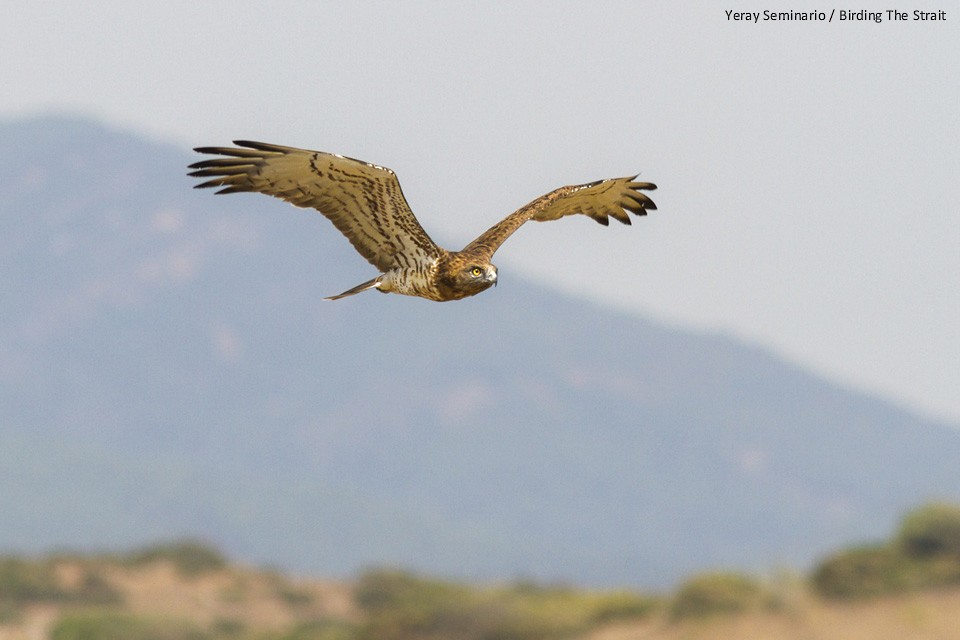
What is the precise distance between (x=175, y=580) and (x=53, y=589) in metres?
3.89

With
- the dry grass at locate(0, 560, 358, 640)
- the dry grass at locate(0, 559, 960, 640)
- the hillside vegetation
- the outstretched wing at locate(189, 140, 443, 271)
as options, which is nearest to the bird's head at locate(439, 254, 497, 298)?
the outstretched wing at locate(189, 140, 443, 271)

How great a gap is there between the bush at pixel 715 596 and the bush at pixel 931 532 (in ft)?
13.2

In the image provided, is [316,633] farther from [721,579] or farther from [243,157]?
[243,157]

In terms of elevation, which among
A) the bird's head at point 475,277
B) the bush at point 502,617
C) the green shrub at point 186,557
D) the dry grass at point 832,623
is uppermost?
the green shrub at point 186,557

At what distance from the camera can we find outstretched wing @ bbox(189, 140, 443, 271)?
12.5 m

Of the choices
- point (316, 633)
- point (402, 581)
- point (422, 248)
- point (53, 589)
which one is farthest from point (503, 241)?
point (53, 589)

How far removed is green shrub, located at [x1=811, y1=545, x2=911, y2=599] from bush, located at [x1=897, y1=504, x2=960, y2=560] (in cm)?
83

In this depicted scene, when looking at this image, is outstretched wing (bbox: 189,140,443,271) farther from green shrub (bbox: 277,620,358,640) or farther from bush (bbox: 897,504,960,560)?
bush (bbox: 897,504,960,560)

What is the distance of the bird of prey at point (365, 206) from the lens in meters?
12.5

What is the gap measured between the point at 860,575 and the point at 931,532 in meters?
2.87

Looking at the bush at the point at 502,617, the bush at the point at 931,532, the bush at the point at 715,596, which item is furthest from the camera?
the bush at the point at 931,532

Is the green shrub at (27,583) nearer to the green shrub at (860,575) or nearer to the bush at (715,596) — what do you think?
the bush at (715,596)

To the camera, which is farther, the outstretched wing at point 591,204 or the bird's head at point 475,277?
the outstretched wing at point 591,204

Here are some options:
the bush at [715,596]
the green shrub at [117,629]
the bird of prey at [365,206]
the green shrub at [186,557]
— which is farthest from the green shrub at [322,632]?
the bird of prey at [365,206]
